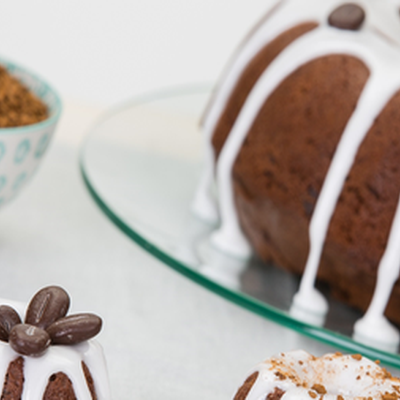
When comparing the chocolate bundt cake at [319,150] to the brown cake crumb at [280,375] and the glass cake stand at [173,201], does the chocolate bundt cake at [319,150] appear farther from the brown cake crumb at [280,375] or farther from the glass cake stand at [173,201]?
the brown cake crumb at [280,375]

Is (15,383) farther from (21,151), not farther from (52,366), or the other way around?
(21,151)

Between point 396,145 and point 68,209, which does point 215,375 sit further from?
point 68,209

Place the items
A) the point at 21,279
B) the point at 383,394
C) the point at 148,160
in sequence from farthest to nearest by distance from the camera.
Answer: the point at 148,160
the point at 21,279
the point at 383,394

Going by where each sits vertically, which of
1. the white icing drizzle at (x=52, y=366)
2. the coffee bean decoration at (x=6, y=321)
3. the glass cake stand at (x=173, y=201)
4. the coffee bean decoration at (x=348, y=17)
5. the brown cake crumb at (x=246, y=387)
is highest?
the coffee bean decoration at (x=348, y=17)

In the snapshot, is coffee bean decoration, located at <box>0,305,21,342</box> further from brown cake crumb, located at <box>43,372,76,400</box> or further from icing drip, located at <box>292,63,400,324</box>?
icing drip, located at <box>292,63,400,324</box>

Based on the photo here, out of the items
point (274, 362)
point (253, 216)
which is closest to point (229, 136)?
point (253, 216)

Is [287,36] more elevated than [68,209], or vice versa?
[287,36]

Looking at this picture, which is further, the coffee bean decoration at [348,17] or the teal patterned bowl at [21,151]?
the coffee bean decoration at [348,17]


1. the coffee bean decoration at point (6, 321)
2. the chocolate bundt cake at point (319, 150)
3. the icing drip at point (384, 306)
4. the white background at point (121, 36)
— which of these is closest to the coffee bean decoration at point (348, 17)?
the chocolate bundt cake at point (319, 150)
